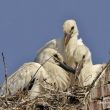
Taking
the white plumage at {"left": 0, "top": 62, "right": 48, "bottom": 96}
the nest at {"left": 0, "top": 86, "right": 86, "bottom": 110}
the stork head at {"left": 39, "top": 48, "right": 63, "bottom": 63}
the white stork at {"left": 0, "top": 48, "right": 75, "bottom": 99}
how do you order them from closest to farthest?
the nest at {"left": 0, "top": 86, "right": 86, "bottom": 110} → the white stork at {"left": 0, "top": 48, "right": 75, "bottom": 99} → the white plumage at {"left": 0, "top": 62, "right": 48, "bottom": 96} → the stork head at {"left": 39, "top": 48, "right": 63, "bottom": 63}

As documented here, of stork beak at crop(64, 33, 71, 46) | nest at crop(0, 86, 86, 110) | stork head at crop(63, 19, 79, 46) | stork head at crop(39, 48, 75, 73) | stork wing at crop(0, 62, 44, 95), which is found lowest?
nest at crop(0, 86, 86, 110)

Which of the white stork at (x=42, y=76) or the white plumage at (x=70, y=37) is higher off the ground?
the white plumage at (x=70, y=37)

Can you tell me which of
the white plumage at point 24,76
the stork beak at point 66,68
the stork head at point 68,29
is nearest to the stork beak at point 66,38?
the stork head at point 68,29

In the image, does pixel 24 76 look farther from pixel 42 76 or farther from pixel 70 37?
pixel 70 37

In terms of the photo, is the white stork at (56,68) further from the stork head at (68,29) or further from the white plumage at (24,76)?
the stork head at (68,29)

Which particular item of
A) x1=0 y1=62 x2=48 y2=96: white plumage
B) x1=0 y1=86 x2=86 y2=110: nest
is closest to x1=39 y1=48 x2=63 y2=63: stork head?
x1=0 y1=62 x2=48 y2=96: white plumage

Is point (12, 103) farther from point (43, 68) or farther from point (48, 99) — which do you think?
point (43, 68)

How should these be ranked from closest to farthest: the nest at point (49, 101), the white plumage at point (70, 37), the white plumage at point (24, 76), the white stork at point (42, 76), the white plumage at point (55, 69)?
the nest at point (49, 101)
the white stork at point (42, 76)
the white plumage at point (24, 76)
the white plumage at point (55, 69)
the white plumage at point (70, 37)

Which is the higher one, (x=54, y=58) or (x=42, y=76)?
(x=54, y=58)

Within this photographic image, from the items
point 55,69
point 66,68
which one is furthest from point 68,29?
point 55,69

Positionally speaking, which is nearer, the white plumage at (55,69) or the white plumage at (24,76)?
the white plumage at (24,76)

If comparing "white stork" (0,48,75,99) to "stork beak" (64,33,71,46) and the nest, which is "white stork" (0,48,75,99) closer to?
the nest

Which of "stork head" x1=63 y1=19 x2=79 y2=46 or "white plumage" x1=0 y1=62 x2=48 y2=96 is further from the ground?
"stork head" x1=63 y1=19 x2=79 y2=46

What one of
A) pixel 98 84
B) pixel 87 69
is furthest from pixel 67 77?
pixel 98 84
